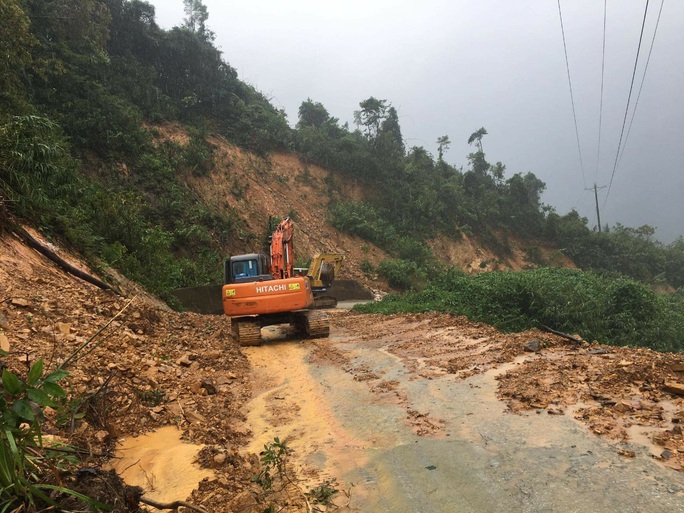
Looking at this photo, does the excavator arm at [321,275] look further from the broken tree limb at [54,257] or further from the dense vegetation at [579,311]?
the broken tree limb at [54,257]

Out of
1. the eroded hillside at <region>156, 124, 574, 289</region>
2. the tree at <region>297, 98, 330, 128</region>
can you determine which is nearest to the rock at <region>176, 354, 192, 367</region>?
the eroded hillside at <region>156, 124, 574, 289</region>

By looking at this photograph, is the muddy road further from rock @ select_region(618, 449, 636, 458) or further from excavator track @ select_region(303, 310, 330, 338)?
excavator track @ select_region(303, 310, 330, 338)

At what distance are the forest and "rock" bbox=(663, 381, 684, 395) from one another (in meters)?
11.2

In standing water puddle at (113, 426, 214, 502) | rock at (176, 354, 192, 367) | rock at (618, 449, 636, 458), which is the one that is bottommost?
rock at (618, 449, 636, 458)

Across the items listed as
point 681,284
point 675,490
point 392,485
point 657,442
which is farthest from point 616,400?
point 681,284

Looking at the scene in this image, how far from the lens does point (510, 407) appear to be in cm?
521

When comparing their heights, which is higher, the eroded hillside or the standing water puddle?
the eroded hillside

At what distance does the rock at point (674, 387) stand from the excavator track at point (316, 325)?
7155mm

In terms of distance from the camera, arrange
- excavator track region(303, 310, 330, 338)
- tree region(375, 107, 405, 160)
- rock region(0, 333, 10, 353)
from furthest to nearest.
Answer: tree region(375, 107, 405, 160) → excavator track region(303, 310, 330, 338) → rock region(0, 333, 10, 353)

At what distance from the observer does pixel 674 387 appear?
5.00 metres

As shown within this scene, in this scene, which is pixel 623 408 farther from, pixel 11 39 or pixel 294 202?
pixel 294 202

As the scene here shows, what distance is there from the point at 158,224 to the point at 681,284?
49832mm

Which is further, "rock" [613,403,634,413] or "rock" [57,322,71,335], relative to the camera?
"rock" [57,322,71,335]

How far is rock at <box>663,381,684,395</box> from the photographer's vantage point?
4.96 m
